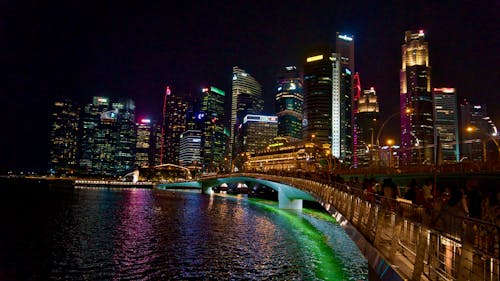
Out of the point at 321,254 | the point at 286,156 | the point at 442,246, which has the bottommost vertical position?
the point at 321,254

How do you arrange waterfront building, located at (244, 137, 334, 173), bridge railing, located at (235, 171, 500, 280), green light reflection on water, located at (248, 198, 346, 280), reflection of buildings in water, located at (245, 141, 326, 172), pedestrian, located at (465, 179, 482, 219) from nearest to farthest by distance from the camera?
bridge railing, located at (235, 171, 500, 280) < pedestrian, located at (465, 179, 482, 219) < green light reflection on water, located at (248, 198, 346, 280) < waterfront building, located at (244, 137, 334, 173) < reflection of buildings in water, located at (245, 141, 326, 172)

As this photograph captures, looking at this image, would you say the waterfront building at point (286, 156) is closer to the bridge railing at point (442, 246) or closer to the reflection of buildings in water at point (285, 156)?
the reflection of buildings in water at point (285, 156)

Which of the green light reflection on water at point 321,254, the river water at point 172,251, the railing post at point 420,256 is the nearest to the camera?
the railing post at point 420,256

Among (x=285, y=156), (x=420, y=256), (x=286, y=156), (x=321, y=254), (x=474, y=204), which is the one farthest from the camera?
(x=285, y=156)

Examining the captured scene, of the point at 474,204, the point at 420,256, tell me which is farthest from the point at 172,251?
the point at 420,256

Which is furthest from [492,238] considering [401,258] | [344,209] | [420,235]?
[344,209]

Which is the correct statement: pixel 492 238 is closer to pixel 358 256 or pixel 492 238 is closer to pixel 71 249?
pixel 358 256

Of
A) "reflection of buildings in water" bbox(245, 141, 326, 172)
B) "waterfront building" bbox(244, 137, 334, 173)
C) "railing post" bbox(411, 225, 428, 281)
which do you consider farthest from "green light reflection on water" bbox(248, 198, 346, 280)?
"reflection of buildings in water" bbox(245, 141, 326, 172)

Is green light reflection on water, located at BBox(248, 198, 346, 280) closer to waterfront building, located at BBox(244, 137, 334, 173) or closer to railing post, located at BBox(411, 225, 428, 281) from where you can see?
railing post, located at BBox(411, 225, 428, 281)

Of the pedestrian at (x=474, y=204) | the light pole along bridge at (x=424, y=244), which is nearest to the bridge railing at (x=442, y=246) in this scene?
the light pole along bridge at (x=424, y=244)

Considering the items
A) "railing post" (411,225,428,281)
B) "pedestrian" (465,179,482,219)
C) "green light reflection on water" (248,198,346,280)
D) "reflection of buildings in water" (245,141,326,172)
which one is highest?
"reflection of buildings in water" (245,141,326,172)

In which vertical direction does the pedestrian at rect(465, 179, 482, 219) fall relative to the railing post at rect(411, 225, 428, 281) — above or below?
above

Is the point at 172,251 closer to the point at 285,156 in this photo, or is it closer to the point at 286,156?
the point at 286,156

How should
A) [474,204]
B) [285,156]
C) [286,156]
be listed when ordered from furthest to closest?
[285,156]
[286,156]
[474,204]
